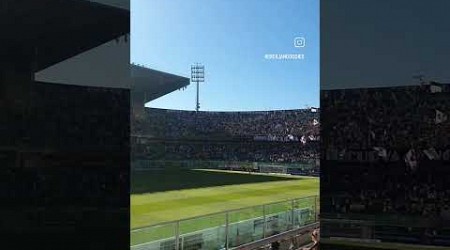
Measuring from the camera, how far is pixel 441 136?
241cm

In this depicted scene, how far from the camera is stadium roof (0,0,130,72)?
1.58m

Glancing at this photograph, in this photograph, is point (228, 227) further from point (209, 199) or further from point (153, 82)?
point (209, 199)

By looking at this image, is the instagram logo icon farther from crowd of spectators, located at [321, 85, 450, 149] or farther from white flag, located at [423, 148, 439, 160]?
white flag, located at [423, 148, 439, 160]

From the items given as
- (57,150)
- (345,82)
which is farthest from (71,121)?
(345,82)

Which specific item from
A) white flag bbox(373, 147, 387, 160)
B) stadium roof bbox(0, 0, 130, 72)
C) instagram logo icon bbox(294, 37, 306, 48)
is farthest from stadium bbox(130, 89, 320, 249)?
white flag bbox(373, 147, 387, 160)

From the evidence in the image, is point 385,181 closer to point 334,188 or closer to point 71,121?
point 334,188

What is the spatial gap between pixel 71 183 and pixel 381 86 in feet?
5.24

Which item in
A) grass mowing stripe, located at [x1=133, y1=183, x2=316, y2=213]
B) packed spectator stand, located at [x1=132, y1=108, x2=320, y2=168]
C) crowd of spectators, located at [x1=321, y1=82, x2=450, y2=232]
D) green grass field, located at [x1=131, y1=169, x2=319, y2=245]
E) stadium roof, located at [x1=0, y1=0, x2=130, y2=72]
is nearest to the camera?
stadium roof, located at [x1=0, y1=0, x2=130, y2=72]

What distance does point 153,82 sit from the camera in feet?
8.34

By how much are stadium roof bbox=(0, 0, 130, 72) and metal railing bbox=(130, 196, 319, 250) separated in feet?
2.89

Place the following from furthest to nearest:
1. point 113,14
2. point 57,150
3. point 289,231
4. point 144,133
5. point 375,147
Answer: point 289,231
point 375,147
point 144,133
point 113,14
point 57,150

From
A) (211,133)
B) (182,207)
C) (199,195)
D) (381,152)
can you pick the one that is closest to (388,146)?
(381,152)

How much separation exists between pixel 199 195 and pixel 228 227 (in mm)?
5217

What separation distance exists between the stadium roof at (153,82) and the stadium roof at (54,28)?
36 cm
